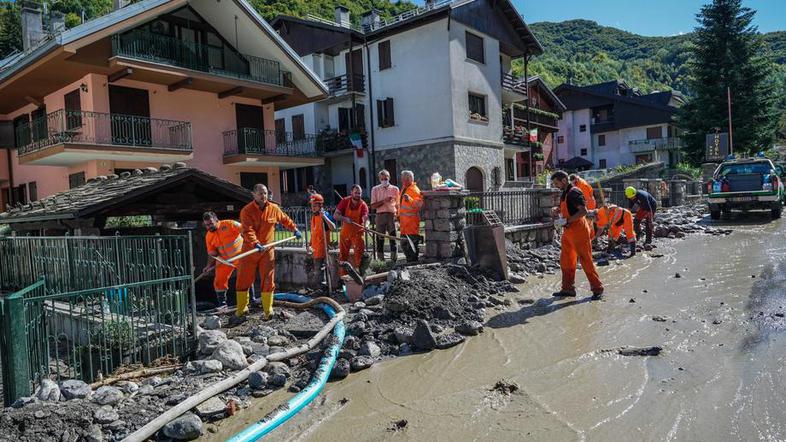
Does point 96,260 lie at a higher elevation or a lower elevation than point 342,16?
lower

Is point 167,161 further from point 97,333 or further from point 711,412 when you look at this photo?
point 711,412

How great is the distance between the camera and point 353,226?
9258 millimetres

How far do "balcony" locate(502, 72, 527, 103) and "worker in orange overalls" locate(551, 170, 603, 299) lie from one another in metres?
21.4

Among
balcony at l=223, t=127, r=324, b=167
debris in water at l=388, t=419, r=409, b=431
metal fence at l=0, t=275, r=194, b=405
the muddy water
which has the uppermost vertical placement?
balcony at l=223, t=127, r=324, b=167

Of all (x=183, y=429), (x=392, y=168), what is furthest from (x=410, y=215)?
(x=392, y=168)

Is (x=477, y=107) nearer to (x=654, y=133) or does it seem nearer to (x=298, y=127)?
(x=298, y=127)

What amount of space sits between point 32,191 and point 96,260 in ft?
58.6

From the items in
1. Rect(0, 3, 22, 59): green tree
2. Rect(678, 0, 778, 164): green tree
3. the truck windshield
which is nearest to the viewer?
the truck windshield

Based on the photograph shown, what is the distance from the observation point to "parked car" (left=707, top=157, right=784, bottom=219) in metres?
16.7

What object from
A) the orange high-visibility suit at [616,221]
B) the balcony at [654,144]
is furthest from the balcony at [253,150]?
the balcony at [654,144]

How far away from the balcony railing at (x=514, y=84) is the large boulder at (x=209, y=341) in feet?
80.7

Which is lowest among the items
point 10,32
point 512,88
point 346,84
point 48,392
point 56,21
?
point 48,392

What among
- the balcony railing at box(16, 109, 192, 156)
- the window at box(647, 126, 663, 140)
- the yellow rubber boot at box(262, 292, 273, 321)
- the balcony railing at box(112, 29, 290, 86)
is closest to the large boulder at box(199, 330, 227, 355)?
the yellow rubber boot at box(262, 292, 273, 321)

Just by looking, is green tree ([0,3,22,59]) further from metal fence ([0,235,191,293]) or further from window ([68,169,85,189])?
metal fence ([0,235,191,293])
